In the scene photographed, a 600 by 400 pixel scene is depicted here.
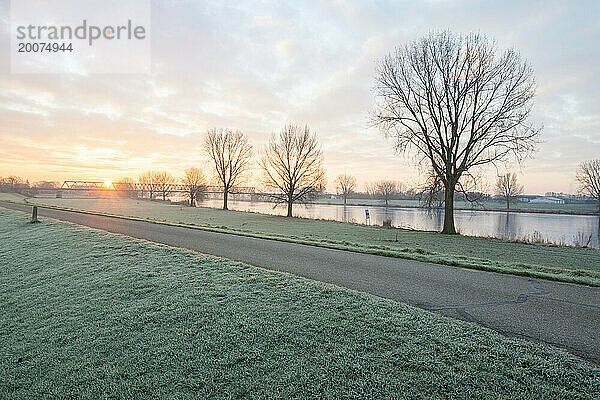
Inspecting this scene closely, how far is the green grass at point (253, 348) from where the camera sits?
2984 millimetres

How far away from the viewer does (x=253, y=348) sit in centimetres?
373

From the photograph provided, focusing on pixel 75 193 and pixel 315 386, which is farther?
pixel 75 193

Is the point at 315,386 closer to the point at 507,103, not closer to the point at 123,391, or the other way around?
the point at 123,391

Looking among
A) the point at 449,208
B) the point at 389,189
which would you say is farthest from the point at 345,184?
the point at 449,208

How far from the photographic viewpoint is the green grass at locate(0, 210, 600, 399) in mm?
Result: 2984

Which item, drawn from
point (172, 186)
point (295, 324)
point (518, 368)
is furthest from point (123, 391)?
point (172, 186)

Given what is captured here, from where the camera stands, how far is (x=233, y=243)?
10.8 metres

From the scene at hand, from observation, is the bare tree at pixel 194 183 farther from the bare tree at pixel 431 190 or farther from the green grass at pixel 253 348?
the green grass at pixel 253 348

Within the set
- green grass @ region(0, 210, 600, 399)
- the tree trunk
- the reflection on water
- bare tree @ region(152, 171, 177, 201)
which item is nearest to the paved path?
green grass @ region(0, 210, 600, 399)

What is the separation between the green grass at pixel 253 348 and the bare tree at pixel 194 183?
56008 mm

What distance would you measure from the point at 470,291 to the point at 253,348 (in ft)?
12.9

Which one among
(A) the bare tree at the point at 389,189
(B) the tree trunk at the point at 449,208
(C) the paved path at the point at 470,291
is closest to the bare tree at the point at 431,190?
(B) the tree trunk at the point at 449,208

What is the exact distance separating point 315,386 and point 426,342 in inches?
54.1

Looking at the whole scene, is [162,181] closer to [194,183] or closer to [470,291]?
[194,183]
